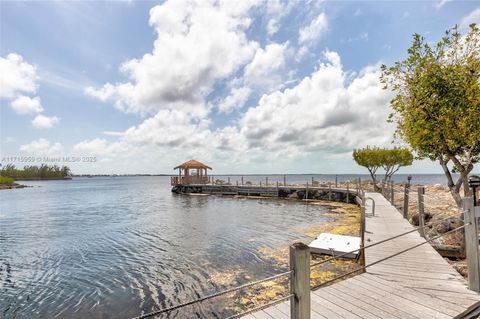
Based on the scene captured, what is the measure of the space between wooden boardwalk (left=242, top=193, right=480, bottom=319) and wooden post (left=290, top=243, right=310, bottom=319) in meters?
1.42

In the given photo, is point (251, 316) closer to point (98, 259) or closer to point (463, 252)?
point (463, 252)

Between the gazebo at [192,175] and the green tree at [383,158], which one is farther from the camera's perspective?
the gazebo at [192,175]

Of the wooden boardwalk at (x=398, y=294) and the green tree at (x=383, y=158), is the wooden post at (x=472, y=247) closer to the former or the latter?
the wooden boardwalk at (x=398, y=294)

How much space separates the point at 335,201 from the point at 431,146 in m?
20.6

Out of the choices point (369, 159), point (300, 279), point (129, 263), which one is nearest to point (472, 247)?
point (300, 279)

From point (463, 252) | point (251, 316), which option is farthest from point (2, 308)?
point (463, 252)

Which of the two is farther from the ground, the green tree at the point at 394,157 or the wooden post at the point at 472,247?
the green tree at the point at 394,157

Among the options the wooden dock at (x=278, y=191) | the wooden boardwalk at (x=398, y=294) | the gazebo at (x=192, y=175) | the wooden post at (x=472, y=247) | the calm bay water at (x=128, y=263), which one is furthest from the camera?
the gazebo at (x=192, y=175)

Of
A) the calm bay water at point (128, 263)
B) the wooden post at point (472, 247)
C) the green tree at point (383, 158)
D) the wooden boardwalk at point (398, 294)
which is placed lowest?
the calm bay water at point (128, 263)

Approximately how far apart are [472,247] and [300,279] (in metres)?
4.11

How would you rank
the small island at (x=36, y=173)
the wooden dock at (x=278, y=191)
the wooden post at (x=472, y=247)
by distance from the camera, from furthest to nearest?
the small island at (x=36, y=173) → the wooden dock at (x=278, y=191) → the wooden post at (x=472, y=247)

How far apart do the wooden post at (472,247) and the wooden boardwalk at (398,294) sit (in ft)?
0.70

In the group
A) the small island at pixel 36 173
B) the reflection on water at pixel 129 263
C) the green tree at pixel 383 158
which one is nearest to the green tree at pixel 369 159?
the green tree at pixel 383 158

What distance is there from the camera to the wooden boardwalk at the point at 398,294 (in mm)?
4324
